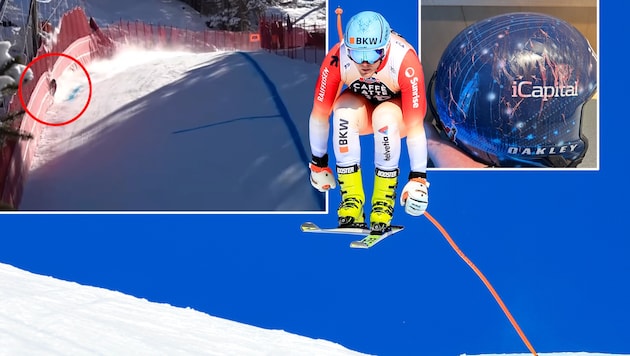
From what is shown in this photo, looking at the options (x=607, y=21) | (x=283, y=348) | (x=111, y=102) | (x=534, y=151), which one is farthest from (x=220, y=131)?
(x=607, y=21)

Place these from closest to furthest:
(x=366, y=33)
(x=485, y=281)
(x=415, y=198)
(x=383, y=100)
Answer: (x=366, y=33) < (x=415, y=198) < (x=383, y=100) < (x=485, y=281)

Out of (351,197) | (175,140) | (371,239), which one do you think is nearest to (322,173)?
(351,197)

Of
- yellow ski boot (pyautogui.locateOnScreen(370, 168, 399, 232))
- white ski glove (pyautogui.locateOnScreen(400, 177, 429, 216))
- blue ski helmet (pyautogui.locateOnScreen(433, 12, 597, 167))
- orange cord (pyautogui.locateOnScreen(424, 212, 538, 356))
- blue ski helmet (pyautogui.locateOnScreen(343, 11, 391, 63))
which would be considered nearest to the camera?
blue ski helmet (pyautogui.locateOnScreen(343, 11, 391, 63))

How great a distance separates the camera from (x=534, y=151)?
222 inches

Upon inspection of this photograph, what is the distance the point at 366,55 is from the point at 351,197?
0.70m

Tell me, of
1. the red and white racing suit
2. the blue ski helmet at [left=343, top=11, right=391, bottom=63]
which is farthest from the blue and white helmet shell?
the red and white racing suit

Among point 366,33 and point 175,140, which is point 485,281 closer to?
point 366,33

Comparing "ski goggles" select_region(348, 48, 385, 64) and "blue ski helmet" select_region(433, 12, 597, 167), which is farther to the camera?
"blue ski helmet" select_region(433, 12, 597, 167)

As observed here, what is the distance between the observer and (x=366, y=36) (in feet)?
14.9

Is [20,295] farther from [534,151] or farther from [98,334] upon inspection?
[534,151]

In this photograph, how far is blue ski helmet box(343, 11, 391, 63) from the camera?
455 centimetres

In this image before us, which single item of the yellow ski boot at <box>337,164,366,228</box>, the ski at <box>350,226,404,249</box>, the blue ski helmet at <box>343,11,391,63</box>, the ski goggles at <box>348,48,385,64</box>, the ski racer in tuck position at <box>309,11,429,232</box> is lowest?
the ski at <box>350,226,404,249</box>

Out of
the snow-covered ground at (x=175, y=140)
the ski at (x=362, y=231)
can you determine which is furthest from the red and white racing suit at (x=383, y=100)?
the snow-covered ground at (x=175, y=140)

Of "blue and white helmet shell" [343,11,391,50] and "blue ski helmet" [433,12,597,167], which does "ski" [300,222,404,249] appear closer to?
"blue and white helmet shell" [343,11,391,50]
